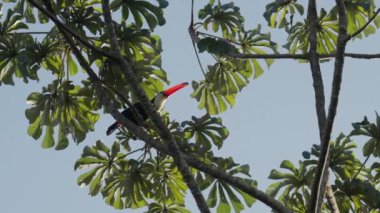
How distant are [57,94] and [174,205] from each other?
1.50 m

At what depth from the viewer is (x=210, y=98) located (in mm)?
6871

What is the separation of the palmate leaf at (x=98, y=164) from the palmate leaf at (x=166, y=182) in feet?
0.93

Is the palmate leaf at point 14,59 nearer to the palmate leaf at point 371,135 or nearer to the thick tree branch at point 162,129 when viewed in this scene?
the thick tree branch at point 162,129

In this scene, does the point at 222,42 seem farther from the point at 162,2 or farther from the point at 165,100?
the point at 165,100

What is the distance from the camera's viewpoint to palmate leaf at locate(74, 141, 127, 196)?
612cm

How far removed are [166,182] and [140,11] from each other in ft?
5.24

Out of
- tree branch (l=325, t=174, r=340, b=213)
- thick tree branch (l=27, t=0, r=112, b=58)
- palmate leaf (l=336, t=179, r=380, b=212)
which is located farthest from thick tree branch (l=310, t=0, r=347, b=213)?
thick tree branch (l=27, t=0, r=112, b=58)

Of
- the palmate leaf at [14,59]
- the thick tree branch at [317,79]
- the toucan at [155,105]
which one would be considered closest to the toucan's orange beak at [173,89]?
the toucan at [155,105]

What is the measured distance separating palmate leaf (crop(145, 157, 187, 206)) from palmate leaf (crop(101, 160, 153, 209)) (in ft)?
0.30

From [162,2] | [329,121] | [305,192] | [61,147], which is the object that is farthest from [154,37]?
[329,121]

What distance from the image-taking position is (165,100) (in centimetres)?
720

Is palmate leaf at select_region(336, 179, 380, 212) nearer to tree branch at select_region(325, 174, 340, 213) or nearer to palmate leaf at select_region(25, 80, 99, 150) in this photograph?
tree branch at select_region(325, 174, 340, 213)

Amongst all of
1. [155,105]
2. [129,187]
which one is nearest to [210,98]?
[155,105]

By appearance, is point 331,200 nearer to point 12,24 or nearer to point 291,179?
point 291,179
